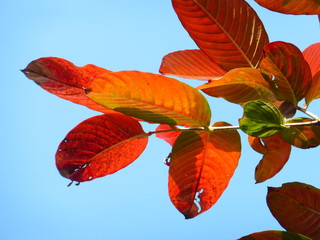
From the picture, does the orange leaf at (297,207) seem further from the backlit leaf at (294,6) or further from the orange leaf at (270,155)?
the backlit leaf at (294,6)

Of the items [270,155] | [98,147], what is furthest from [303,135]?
[98,147]

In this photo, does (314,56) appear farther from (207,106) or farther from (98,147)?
(98,147)

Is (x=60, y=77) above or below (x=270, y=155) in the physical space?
above

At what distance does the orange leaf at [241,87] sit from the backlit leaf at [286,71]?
1 centimetres

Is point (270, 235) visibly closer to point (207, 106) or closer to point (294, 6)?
point (207, 106)

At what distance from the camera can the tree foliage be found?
0.49 m

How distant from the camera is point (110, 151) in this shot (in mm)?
549

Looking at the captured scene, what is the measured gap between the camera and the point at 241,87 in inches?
20.1

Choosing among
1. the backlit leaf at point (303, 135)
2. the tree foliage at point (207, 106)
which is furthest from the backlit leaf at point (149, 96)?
the backlit leaf at point (303, 135)

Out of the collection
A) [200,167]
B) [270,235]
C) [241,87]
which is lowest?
[270,235]

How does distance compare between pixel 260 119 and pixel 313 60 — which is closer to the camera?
pixel 260 119

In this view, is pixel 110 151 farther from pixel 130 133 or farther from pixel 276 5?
pixel 276 5

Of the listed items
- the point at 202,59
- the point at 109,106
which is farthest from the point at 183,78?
the point at 109,106

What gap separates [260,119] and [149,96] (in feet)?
0.46
